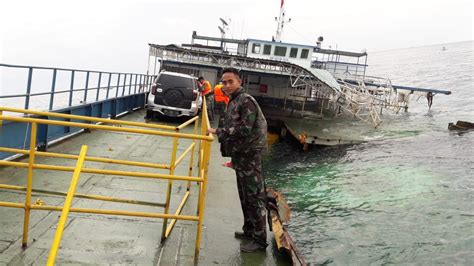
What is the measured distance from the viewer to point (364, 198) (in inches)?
442

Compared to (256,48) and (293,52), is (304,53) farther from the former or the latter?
(256,48)

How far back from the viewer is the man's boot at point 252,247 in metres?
4.63

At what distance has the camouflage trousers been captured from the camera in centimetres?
449

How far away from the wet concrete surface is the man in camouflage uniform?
44 cm

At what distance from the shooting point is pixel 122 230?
4.81m

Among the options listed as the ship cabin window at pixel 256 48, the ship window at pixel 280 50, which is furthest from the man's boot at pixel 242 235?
the ship cabin window at pixel 256 48

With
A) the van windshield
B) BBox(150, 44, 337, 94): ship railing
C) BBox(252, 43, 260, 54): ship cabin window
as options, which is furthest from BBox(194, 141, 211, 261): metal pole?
BBox(252, 43, 260, 54): ship cabin window

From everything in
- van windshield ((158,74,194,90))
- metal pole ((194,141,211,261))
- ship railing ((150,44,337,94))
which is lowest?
metal pole ((194,141,211,261))

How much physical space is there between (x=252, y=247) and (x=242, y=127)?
4.67ft

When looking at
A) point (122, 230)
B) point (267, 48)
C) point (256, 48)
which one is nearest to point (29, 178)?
point (122, 230)

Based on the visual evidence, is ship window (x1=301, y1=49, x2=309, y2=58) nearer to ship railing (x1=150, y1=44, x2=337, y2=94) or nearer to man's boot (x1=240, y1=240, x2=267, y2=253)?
ship railing (x1=150, y1=44, x2=337, y2=94)

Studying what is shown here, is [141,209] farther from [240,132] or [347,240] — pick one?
[347,240]

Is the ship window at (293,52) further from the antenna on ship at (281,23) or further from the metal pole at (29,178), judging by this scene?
the metal pole at (29,178)

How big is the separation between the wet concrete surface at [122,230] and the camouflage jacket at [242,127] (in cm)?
117
